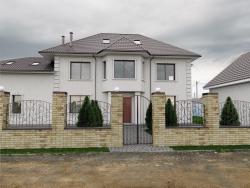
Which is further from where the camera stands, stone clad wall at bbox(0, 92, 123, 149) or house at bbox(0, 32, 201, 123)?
house at bbox(0, 32, 201, 123)

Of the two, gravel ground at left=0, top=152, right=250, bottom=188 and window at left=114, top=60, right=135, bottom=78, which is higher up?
window at left=114, top=60, right=135, bottom=78

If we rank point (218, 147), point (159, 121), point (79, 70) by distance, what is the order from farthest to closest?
1. point (79, 70)
2. point (159, 121)
3. point (218, 147)

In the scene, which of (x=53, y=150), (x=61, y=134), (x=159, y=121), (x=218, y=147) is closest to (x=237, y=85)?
(x=218, y=147)

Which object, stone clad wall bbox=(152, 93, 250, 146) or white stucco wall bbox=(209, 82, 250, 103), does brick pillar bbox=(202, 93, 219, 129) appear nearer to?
stone clad wall bbox=(152, 93, 250, 146)

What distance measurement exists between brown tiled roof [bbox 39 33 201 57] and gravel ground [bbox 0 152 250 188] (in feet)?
27.2

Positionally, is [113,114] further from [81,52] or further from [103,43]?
[103,43]

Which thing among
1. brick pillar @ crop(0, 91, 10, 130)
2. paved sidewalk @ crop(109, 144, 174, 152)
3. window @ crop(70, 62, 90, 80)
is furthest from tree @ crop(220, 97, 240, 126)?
window @ crop(70, 62, 90, 80)

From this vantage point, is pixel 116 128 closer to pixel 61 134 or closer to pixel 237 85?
pixel 61 134

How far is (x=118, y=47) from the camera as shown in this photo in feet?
42.2

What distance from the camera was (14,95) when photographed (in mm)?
13281

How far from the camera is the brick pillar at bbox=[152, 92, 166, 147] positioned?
721 cm

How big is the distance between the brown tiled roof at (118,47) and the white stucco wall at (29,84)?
1975 millimetres

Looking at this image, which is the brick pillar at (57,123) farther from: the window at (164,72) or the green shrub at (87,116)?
the window at (164,72)

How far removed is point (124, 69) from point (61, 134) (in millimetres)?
7406
